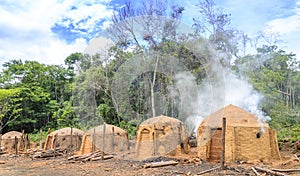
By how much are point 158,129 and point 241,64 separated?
1482 centimetres

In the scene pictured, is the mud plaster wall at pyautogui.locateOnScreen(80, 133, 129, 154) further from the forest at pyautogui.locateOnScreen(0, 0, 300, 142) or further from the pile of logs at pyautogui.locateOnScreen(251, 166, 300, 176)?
the pile of logs at pyautogui.locateOnScreen(251, 166, 300, 176)

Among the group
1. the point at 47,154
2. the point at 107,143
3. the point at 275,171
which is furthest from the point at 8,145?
the point at 275,171

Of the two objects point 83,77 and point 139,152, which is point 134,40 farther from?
point 139,152

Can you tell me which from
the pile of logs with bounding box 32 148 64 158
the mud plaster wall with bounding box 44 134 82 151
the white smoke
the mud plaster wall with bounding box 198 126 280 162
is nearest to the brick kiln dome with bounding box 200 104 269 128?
the mud plaster wall with bounding box 198 126 280 162

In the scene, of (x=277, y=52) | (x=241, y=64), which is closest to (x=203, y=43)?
(x=241, y=64)

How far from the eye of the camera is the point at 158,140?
18422 millimetres

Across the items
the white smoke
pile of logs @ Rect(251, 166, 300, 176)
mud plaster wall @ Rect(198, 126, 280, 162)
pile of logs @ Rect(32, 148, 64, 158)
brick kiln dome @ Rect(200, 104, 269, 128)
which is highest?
the white smoke

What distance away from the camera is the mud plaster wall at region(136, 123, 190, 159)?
1839 cm

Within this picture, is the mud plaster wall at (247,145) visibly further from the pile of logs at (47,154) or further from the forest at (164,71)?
the pile of logs at (47,154)

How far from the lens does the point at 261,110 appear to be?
72.1 ft

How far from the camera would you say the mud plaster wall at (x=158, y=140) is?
1839cm

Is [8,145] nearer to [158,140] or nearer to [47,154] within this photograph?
[47,154]

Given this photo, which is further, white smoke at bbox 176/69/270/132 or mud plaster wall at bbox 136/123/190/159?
white smoke at bbox 176/69/270/132

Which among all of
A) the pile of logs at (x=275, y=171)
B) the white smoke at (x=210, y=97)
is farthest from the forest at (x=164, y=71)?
the pile of logs at (x=275, y=171)
